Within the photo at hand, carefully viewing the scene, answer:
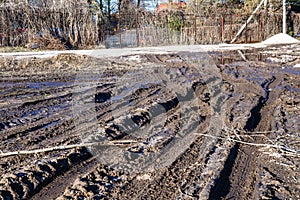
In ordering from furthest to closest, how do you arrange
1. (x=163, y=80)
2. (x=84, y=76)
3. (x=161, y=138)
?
(x=84, y=76)
(x=163, y=80)
(x=161, y=138)

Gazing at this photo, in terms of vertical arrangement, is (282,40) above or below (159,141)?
above

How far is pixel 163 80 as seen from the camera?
10.2m

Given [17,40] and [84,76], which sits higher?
[17,40]

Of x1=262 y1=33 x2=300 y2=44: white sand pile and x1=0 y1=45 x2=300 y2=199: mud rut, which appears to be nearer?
x1=0 y1=45 x2=300 y2=199: mud rut

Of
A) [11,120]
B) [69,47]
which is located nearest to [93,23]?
[69,47]

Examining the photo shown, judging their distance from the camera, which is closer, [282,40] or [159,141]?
[159,141]

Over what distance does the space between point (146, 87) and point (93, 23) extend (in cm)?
1653

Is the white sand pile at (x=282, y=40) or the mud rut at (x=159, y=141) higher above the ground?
the white sand pile at (x=282, y=40)

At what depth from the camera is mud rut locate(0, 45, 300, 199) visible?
3668 millimetres

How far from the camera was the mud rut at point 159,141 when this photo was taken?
12.0 feet

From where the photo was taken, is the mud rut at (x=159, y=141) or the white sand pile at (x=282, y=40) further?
the white sand pile at (x=282, y=40)

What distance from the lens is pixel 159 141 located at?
200 inches

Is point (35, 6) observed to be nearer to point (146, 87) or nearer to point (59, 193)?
point (146, 87)

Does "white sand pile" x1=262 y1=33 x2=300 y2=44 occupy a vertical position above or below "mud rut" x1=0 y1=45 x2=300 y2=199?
above
